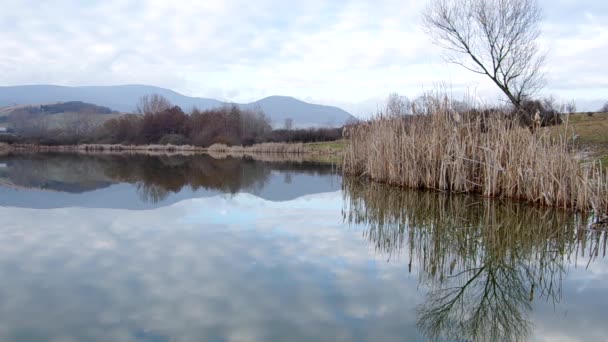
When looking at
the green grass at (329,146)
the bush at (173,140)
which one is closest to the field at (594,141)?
the green grass at (329,146)

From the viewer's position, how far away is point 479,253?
14.0 feet

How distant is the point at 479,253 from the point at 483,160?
4224mm

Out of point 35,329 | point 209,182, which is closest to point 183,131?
point 209,182

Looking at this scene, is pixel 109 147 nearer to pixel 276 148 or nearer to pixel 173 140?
pixel 173 140

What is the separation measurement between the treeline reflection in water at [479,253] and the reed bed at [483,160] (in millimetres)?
372

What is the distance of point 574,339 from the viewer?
2.52 metres

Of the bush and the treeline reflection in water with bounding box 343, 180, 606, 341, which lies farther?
the bush

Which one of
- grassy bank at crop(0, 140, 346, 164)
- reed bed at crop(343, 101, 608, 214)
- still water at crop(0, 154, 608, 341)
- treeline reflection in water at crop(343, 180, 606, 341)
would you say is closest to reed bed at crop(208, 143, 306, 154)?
grassy bank at crop(0, 140, 346, 164)

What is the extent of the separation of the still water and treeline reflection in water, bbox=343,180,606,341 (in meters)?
0.02

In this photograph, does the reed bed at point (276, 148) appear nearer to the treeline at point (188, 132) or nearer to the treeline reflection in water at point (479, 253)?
the treeline at point (188, 132)

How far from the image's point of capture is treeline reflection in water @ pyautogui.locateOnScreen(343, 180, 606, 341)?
280 cm

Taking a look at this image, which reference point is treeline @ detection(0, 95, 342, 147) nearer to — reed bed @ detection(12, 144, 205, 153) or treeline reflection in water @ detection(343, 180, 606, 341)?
reed bed @ detection(12, 144, 205, 153)

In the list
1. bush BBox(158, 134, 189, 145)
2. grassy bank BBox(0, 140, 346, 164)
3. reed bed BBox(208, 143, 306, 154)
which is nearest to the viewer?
grassy bank BBox(0, 140, 346, 164)

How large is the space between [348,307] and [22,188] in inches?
362
